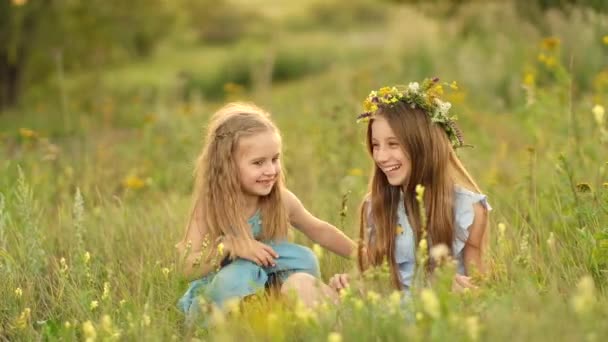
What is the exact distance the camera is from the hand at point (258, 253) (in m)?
4.09

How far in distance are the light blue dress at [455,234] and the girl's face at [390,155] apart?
19 centimetres

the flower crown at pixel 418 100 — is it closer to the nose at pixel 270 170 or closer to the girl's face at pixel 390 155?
the girl's face at pixel 390 155

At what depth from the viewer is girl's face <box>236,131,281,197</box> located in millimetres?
4168

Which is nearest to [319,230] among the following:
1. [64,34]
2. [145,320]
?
[145,320]

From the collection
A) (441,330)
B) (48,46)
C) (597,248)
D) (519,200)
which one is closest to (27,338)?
(441,330)

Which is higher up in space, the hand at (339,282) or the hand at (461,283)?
the hand at (461,283)

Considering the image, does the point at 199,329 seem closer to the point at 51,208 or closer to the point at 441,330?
the point at 441,330

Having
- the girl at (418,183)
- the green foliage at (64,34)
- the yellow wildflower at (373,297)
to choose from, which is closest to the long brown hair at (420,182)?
the girl at (418,183)

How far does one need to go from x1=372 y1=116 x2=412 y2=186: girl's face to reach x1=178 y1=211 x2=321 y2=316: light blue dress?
526 mm

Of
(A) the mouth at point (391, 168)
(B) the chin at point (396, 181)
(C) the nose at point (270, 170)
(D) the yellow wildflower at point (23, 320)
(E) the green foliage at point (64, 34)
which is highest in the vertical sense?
(E) the green foliage at point (64, 34)

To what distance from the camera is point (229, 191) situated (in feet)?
13.8

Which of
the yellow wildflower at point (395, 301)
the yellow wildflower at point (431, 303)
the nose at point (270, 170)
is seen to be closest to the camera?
the yellow wildflower at point (431, 303)

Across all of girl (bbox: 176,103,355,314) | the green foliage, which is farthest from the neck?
the green foliage

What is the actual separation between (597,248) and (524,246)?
2.01 feet
